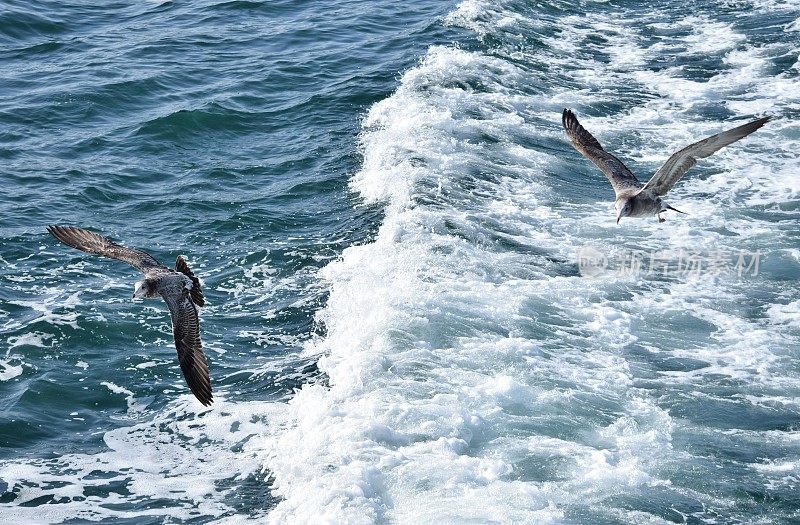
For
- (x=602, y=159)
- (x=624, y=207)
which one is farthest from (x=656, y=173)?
(x=602, y=159)

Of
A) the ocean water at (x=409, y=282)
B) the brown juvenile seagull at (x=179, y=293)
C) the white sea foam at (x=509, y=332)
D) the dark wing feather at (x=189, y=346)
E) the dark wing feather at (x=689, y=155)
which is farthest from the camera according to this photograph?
the dark wing feather at (x=689, y=155)

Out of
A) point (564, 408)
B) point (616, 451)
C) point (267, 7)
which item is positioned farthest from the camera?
point (267, 7)

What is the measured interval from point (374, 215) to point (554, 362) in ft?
15.7

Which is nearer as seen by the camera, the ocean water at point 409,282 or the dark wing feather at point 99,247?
the ocean water at point 409,282

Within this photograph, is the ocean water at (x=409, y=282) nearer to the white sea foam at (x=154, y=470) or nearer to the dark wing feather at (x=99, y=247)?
the white sea foam at (x=154, y=470)

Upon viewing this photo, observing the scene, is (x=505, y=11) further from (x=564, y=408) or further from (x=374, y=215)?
(x=564, y=408)

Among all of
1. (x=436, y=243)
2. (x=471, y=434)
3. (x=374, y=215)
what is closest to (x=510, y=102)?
(x=374, y=215)

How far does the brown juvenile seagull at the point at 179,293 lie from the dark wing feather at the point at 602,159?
4457mm

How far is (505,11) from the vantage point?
23938 millimetres

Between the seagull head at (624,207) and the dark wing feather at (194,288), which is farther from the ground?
the seagull head at (624,207)

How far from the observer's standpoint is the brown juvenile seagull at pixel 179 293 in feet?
30.7

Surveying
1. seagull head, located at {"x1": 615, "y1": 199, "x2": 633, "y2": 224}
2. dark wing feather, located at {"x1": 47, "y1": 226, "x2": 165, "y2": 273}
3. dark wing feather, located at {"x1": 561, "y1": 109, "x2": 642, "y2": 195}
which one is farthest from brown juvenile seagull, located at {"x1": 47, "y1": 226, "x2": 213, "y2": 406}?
dark wing feather, located at {"x1": 561, "y1": 109, "x2": 642, "y2": 195}

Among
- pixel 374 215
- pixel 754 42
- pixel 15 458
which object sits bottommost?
pixel 15 458

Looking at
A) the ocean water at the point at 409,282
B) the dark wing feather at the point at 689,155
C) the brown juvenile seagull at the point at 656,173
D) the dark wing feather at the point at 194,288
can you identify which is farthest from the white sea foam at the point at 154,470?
the dark wing feather at the point at 689,155
